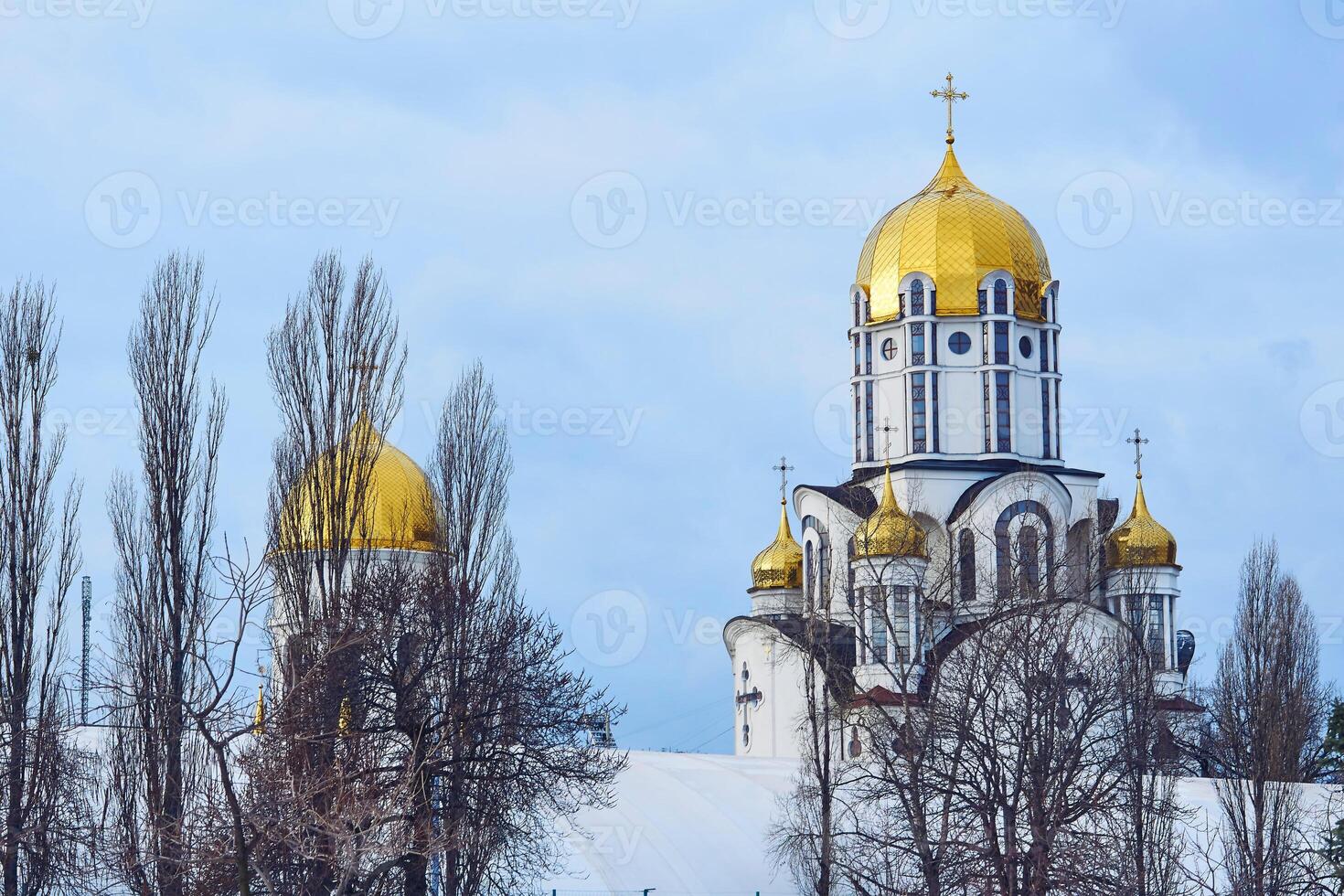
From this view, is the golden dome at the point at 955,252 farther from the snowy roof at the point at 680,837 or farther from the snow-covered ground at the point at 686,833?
A: the snowy roof at the point at 680,837

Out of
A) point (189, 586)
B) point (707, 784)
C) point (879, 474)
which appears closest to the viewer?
point (189, 586)

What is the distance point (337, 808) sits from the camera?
1714cm

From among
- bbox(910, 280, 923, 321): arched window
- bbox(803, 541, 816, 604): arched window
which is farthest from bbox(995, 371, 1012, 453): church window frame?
bbox(803, 541, 816, 604): arched window

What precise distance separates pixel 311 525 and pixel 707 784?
13433 mm

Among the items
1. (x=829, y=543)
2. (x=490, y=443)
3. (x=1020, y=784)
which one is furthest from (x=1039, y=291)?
(x=1020, y=784)

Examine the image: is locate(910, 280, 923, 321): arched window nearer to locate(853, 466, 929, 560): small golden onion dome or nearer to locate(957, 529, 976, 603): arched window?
locate(853, 466, 929, 560): small golden onion dome

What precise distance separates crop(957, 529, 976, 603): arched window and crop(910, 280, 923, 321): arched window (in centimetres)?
635

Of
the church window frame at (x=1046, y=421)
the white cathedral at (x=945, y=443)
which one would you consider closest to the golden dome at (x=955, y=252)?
the white cathedral at (x=945, y=443)

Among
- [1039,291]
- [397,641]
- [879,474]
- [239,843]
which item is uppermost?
[1039,291]

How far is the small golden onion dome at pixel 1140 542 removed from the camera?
4689cm

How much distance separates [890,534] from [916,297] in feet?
22.7

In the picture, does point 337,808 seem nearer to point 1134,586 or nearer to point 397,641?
point 397,641

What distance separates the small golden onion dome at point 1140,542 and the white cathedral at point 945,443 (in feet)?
0.15

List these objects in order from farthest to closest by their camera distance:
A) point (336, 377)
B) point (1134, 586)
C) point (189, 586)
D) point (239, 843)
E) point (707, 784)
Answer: point (1134, 586) < point (707, 784) < point (336, 377) < point (189, 586) < point (239, 843)
